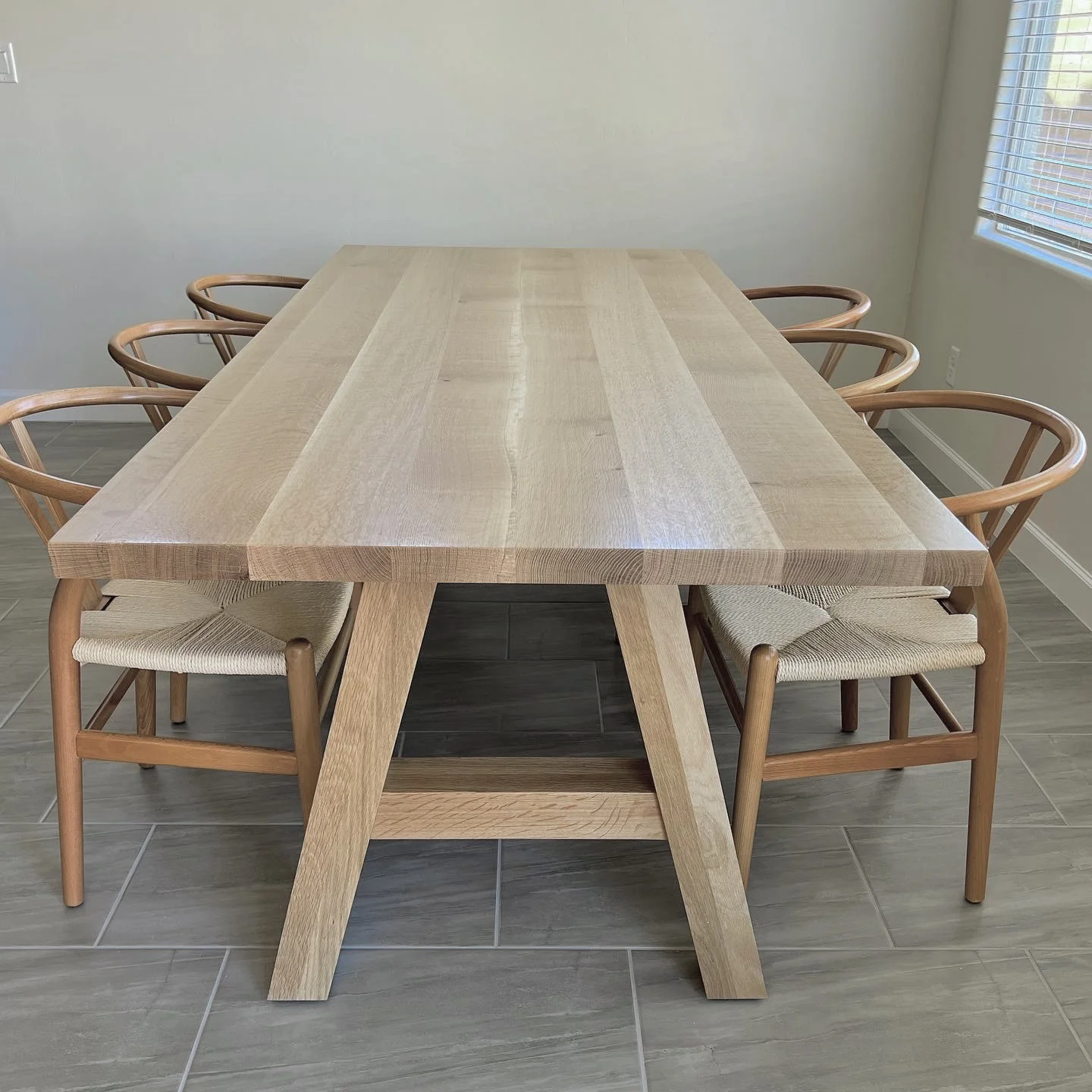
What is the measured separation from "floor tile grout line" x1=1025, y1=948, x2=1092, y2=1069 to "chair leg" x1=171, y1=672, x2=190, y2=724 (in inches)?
61.1

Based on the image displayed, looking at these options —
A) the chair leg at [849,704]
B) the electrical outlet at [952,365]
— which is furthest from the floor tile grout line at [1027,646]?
the electrical outlet at [952,365]

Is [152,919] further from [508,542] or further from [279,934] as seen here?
[508,542]

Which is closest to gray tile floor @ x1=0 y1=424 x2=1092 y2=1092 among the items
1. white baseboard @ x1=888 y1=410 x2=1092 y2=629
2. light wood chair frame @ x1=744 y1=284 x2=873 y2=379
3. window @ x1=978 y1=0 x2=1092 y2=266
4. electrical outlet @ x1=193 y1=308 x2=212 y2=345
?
white baseboard @ x1=888 y1=410 x2=1092 y2=629

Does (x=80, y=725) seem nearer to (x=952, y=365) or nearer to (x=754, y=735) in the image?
(x=754, y=735)

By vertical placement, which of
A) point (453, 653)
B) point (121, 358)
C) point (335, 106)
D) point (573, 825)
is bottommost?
point (453, 653)

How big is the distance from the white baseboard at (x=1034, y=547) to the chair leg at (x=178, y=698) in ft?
6.76

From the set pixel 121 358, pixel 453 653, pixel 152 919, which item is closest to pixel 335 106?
pixel 121 358

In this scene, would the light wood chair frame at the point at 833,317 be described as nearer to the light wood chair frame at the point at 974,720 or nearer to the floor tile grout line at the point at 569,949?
the light wood chair frame at the point at 974,720

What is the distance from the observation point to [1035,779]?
6.34 ft

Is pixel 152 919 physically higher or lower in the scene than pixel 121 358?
lower

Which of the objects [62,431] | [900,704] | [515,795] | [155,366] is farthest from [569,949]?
[62,431]

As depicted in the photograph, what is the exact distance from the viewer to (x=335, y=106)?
3498 millimetres

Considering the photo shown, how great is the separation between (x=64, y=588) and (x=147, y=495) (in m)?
0.29

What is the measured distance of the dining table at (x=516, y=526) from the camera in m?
1.12
